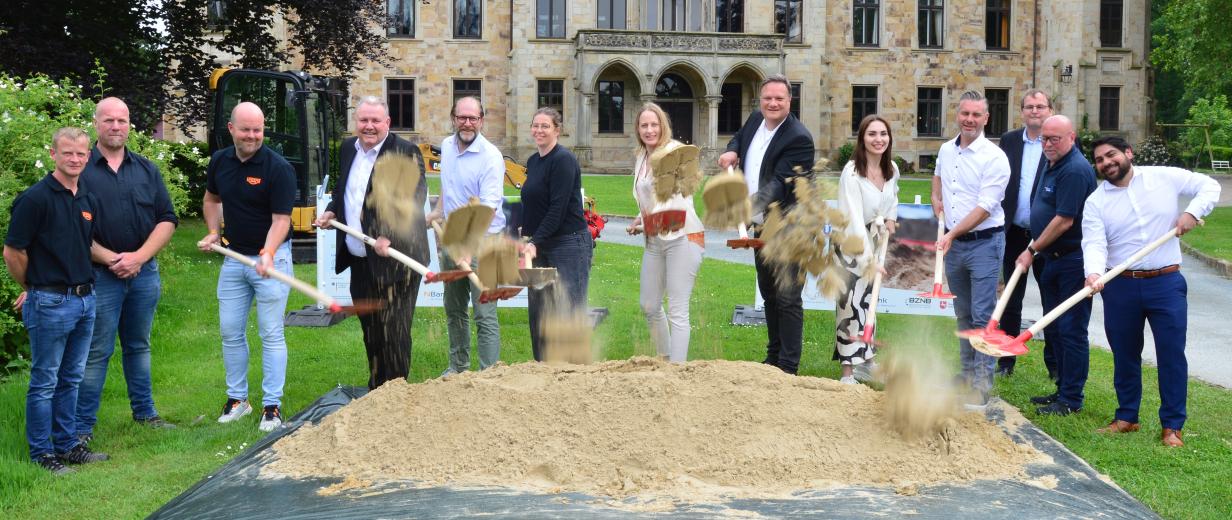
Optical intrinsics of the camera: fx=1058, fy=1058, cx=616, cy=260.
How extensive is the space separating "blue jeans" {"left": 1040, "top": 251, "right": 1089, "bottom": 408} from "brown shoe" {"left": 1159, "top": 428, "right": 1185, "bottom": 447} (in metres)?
0.71

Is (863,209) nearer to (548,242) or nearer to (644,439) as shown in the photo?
(548,242)

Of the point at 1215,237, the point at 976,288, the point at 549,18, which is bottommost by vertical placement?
the point at 1215,237

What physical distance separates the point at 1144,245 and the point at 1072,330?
0.94m

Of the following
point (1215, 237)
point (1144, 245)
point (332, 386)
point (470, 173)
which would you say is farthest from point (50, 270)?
point (1215, 237)

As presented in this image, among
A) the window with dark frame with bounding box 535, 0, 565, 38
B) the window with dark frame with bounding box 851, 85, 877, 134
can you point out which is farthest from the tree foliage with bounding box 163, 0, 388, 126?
the window with dark frame with bounding box 851, 85, 877, 134

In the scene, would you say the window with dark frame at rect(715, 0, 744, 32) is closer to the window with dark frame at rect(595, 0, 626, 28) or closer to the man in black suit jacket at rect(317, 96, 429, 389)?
the window with dark frame at rect(595, 0, 626, 28)

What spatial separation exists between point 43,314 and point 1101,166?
533cm

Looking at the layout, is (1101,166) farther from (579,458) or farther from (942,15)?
(942,15)

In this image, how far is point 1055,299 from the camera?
21.1 ft

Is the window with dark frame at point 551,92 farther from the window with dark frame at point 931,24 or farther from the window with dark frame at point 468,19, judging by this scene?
the window with dark frame at point 931,24

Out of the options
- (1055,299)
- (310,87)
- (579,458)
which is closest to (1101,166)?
(1055,299)

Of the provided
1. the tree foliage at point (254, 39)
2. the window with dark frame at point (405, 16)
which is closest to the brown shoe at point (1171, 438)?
the tree foliage at point (254, 39)

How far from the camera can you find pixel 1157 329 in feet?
18.1

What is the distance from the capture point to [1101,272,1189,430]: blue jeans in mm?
5484
